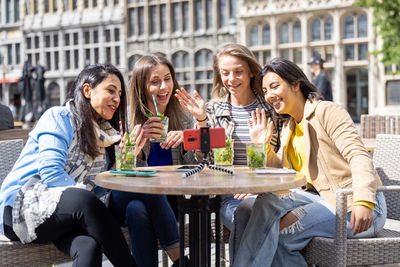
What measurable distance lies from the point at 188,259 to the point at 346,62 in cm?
2463

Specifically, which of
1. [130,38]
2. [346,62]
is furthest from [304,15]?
[130,38]

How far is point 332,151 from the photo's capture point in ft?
8.36

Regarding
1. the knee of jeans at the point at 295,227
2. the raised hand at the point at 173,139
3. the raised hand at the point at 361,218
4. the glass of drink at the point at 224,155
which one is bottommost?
the knee of jeans at the point at 295,227

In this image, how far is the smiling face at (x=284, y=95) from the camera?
272 centimetres

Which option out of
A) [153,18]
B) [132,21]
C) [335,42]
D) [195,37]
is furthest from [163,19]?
[335,42]

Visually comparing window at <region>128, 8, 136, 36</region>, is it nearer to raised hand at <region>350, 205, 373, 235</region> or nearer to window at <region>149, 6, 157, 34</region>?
window at <region>149, 6, 157, 34</region>

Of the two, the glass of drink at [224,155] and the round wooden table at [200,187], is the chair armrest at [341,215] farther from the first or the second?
the glass of drink at [224,155]

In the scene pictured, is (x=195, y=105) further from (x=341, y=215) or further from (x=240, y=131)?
(x=341, y=215)

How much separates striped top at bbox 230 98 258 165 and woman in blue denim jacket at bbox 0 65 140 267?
31.2 inches

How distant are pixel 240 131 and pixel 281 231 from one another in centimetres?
91

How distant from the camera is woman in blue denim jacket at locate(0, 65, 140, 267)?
7.63 feet

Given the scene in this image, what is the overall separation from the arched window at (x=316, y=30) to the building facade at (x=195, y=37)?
51 millimetres

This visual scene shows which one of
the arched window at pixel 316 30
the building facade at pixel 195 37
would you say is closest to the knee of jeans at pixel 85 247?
the building facade at pixel 195 37

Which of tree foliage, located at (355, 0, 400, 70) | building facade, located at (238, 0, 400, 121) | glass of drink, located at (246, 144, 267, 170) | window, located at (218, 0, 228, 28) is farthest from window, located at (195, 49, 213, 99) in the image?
glass of drink, located at (246, 144, 267, 170)
